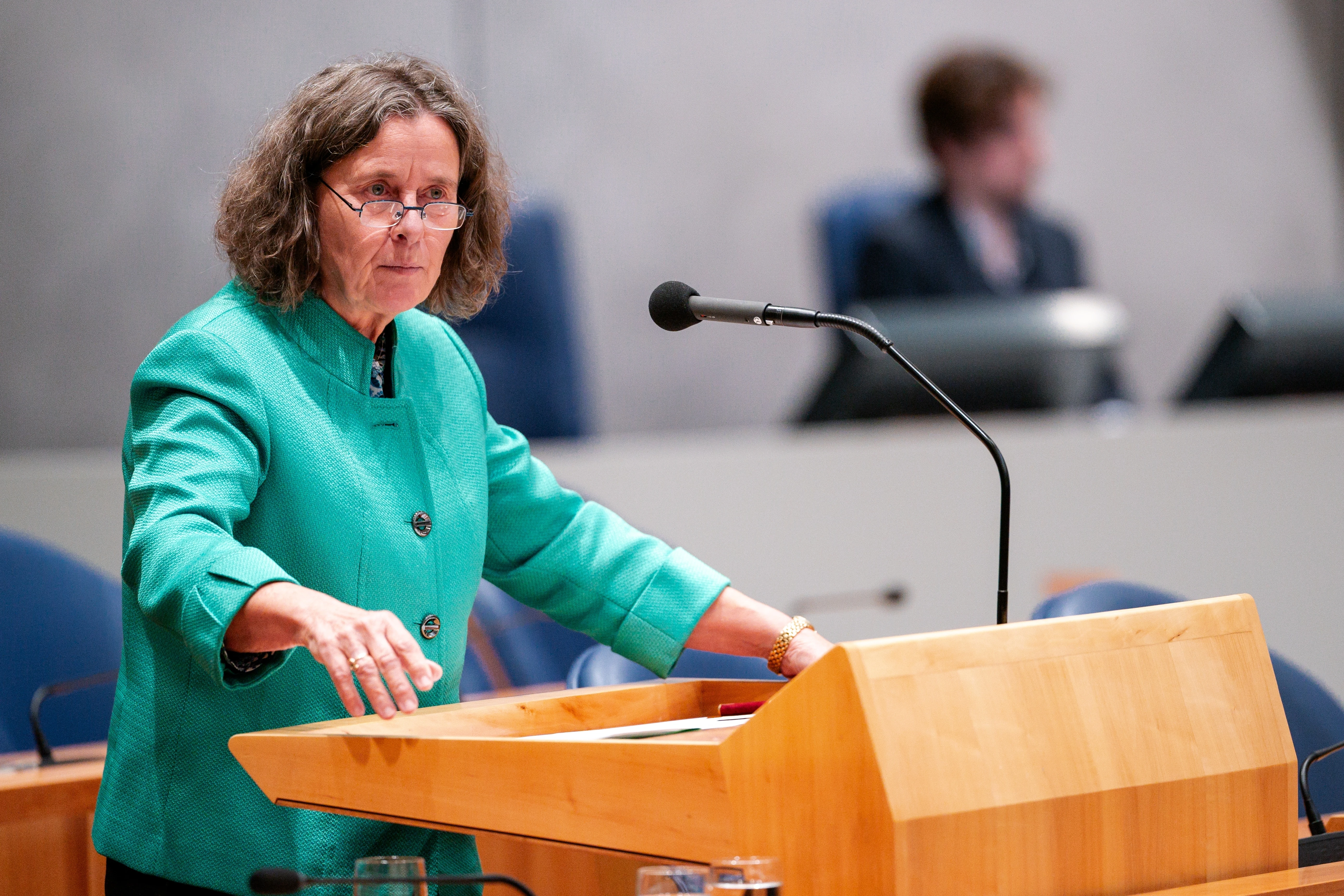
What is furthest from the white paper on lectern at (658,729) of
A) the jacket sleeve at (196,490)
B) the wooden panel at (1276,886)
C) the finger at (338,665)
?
the wooden panel at (1276,886)

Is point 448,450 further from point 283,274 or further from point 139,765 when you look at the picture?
point 139,765

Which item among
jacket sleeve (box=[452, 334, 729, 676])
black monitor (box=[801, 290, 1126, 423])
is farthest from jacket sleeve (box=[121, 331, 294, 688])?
black monitor (box=[801, 290, 1126, 423])

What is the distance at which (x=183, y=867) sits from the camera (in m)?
1.30

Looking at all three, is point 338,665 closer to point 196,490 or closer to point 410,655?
point 410,655

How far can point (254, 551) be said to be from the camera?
1.18m

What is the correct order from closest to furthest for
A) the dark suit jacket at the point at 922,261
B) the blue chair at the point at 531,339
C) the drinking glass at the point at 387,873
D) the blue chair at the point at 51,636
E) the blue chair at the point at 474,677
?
the drinking glass at the point at 387,873
the blue chair at the point at 51,636
the blue chair at the point at 474,677
the blue chair at the point at 531,339
the dark suit jacket at the point at 922,261

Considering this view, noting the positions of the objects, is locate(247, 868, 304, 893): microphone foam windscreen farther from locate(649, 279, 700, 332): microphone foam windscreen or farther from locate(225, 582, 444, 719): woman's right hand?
locate(649, 279, 700, 332): microphone foam windscreen

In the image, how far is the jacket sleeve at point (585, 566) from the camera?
61.2 inches

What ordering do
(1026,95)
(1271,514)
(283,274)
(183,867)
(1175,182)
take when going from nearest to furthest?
(183,867) → (283,274) → (1271,514) → (1026,95) → (1175,182)

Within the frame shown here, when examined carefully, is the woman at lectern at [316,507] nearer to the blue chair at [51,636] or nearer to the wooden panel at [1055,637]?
the wooden panel at [1055,637]

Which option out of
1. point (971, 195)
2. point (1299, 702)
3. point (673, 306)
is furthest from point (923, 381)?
point (971, 195)

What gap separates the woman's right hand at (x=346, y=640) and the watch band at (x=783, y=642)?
469 millimetres

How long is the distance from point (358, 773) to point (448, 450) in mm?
407

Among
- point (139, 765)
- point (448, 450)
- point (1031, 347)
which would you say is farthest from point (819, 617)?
point (139, 765)
